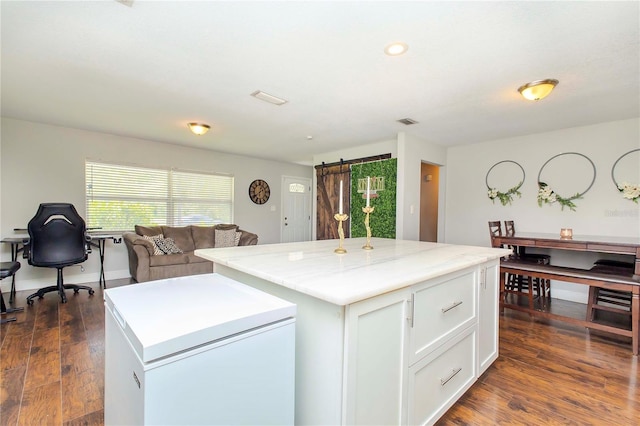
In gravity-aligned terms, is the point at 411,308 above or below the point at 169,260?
above

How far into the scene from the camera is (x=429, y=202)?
18.7 ft

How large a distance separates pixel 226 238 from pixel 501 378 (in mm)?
4404

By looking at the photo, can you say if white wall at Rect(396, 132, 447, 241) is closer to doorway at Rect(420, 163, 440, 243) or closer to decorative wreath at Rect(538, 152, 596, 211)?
doorway at Rect(420, 163, 440, 243)

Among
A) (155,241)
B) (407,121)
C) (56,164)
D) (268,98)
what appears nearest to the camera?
(268,98)

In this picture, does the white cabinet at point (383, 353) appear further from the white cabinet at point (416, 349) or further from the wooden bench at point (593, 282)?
the wooden bench at point (593, 282)

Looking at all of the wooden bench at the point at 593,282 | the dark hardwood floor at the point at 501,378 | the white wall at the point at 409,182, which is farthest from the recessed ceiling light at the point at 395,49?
the wooden bench at the point at 593,282

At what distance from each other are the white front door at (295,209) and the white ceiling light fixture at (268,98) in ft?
12.8

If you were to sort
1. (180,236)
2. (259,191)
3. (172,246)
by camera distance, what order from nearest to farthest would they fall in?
(172,246) < (180,236) < (259,191)

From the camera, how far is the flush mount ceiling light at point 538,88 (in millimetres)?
2521

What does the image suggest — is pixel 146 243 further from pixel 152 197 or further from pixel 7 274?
pixel 7 274

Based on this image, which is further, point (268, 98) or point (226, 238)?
point (226, 238)

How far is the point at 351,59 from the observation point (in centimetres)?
223

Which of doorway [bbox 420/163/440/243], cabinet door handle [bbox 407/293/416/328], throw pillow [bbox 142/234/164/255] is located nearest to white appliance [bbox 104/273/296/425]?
cabinet door handle [bbox 407/293/416/328]

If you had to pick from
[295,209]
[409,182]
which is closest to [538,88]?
[409,182]
